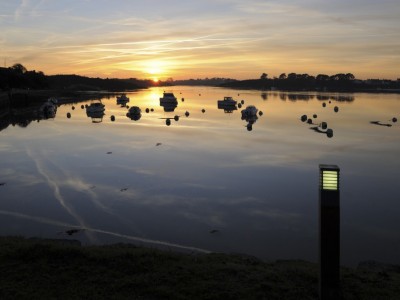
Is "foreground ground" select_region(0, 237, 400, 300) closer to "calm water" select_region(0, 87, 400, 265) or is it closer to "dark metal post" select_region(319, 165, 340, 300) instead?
"dark metal post" select_region(319, 165, 340, 300)

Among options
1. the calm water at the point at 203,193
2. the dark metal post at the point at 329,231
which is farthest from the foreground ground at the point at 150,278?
the calm water at the point at 203,193

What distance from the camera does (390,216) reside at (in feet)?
53.9

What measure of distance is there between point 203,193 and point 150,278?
12.2m

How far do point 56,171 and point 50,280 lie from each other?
1857cm

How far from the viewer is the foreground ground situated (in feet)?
23.4

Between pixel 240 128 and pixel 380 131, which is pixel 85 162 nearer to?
pixel 240 128

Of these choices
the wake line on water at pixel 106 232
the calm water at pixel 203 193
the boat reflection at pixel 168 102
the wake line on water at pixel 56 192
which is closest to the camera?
the wake line on water at pixel 106 232

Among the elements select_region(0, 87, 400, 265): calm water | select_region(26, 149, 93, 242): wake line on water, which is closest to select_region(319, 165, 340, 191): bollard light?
select_region(0, 87, 400, 265): calm water

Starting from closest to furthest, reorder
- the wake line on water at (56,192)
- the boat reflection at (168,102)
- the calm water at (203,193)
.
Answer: the calm water at (203,193) < the wake line on water at (56,192) < the boat reflection at (168,102)

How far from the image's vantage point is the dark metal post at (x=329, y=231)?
679cm

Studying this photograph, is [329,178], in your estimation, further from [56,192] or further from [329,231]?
[56,192]

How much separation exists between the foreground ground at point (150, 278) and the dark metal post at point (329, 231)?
13.0 inches

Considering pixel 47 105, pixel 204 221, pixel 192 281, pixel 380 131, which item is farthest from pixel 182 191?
pixel 47 105

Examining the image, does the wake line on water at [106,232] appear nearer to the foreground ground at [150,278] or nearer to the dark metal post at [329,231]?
the foreground ground at [150,278]
